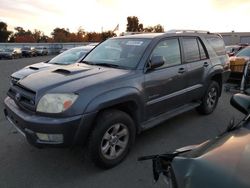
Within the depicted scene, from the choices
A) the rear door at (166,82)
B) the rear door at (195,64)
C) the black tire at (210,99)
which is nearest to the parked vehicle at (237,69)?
the black tire at (210,99)

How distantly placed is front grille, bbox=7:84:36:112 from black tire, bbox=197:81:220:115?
3.61 metres

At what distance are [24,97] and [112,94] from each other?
1.21m

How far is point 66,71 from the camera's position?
13.5 feet

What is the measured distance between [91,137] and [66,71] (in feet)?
3.90

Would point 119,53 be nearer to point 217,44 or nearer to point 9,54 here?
point 217,44

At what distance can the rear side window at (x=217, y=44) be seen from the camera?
19.9 feet

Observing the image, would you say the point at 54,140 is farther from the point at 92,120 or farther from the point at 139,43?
the point at 139,43

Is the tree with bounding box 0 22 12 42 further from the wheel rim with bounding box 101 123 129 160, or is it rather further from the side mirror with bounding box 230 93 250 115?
the side mirror with bounding box 230 93 250 115

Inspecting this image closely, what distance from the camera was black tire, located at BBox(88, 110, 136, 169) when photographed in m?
3.51

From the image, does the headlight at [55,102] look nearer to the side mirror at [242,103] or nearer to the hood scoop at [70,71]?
the hood scoop at [70,71]

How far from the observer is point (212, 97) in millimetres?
Result: 6156

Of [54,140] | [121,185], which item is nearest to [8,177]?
[54,140]

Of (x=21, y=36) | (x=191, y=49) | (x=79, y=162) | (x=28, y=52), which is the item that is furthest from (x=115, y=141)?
(x=21, y=36)

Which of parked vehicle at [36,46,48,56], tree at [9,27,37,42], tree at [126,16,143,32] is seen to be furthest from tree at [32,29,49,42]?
parked vehicle at [36,46,48,56]
